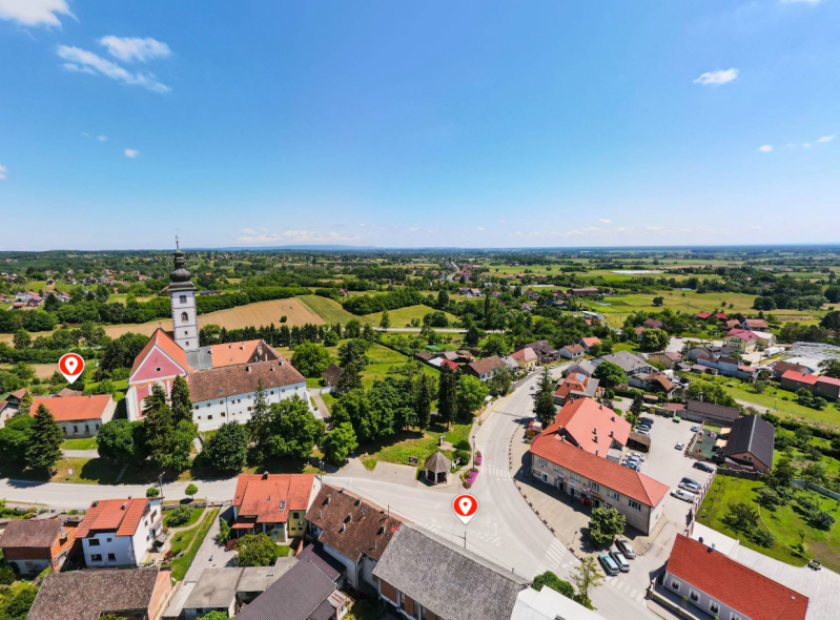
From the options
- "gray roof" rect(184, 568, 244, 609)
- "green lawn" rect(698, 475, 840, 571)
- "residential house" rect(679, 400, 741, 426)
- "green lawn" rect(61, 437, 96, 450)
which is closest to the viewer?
"gray roof" rect(184, 568, 244, 609)

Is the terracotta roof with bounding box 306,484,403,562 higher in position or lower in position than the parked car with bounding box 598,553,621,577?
higher

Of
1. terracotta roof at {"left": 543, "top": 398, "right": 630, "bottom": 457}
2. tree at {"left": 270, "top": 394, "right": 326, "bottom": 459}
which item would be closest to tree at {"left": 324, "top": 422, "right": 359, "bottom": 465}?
tree at {"left": 270, "top": 394, "right": 326, "bottom": 459}

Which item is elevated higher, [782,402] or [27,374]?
[27,374]

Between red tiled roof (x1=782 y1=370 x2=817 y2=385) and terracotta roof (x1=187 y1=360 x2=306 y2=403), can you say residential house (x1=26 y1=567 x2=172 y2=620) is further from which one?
red tiled roof (x1=782 y1=370 x2=817 y2=385)

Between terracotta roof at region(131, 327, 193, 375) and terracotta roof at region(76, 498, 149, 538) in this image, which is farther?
terracotta roof at region(131, 327, 193, 375)

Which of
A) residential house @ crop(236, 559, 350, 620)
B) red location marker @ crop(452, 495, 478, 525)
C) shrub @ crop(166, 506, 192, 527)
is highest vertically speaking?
residential house @ crop(236, 559, 350, 620)

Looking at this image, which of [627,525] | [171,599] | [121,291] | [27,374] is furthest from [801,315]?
[121,291]

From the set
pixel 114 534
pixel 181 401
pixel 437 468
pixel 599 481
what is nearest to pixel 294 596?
pixel 114 534

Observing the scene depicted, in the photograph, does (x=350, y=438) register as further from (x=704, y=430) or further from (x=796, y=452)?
(x=796, y=452)
